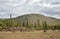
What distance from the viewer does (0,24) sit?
122 meters

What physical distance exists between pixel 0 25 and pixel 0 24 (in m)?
1.32

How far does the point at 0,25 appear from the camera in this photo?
124m
